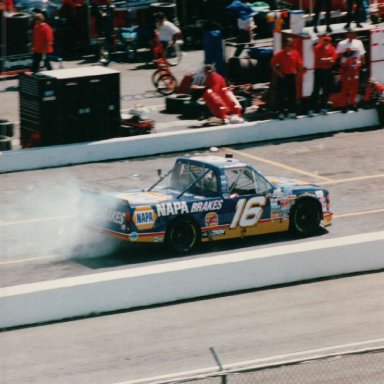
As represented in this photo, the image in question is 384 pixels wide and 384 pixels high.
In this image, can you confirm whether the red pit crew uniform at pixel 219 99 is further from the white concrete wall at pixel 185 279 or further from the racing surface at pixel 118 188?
the white concrete wall at pixel 185 279

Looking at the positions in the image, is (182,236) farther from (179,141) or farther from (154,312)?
(179,141)

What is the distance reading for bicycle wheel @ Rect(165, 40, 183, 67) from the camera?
108 ft

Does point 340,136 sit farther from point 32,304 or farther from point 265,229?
point 32,304

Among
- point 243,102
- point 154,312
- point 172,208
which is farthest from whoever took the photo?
point 243,102

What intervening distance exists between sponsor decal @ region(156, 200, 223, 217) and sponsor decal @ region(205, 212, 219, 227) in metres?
0.08

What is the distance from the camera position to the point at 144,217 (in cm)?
1658

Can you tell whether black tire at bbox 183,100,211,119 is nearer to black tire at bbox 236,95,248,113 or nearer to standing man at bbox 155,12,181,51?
black tire at bbox 236,95,248,113

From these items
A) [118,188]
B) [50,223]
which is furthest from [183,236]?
[118,188]

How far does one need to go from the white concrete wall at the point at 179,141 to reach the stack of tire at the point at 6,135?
56 centimetres

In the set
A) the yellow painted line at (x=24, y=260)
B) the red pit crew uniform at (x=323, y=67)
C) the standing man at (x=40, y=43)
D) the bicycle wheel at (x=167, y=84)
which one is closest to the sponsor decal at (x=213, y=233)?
the yellow painted line at (x=24, y=260)

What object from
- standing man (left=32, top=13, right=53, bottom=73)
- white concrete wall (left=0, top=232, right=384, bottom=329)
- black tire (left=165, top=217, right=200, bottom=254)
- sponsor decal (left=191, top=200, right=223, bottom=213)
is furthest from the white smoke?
standing man (left=32, top=13, right=53, bottom=73)

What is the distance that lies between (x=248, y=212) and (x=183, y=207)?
4.02ft

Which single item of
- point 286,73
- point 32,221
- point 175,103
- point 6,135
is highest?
Result: point 286,73

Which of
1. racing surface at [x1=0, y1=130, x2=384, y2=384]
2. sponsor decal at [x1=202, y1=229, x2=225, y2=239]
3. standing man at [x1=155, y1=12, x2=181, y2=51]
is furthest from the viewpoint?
standing man at [x1=155, y1=12, x2=181, y2=51]
